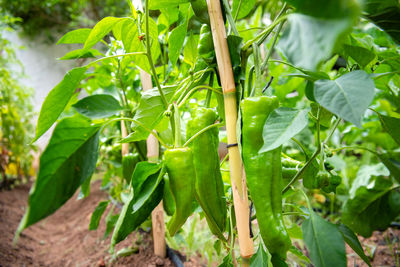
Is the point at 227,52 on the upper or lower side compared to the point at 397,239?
upper

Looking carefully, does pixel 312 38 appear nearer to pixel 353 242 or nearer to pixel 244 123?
pixel 244 123

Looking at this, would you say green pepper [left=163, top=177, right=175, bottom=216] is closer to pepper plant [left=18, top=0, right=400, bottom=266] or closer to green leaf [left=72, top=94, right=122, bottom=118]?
pepper plant [left=18, top=0, right=400, bottom=266]

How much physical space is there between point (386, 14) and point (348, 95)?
15 centimetres

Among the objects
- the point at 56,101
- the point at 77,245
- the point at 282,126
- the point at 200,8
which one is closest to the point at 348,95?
the point at 282,126

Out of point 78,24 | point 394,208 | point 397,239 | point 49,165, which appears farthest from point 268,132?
point 78,24

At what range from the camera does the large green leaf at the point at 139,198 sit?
1.40 feet

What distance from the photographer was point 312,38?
0.20 metres

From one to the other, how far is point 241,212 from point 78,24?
13.1ft

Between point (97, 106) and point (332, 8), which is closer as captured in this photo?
point (332, 8)

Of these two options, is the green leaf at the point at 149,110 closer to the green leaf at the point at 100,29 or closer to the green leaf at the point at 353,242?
the green leaf at the point at 100,29

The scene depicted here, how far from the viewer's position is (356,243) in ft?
1.62

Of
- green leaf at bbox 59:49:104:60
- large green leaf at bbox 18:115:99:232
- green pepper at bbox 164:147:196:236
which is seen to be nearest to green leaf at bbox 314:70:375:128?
green pepper at bbox 164:147:196:236

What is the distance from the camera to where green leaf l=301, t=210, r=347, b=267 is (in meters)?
0.34

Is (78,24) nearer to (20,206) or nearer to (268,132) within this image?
(20,206)
